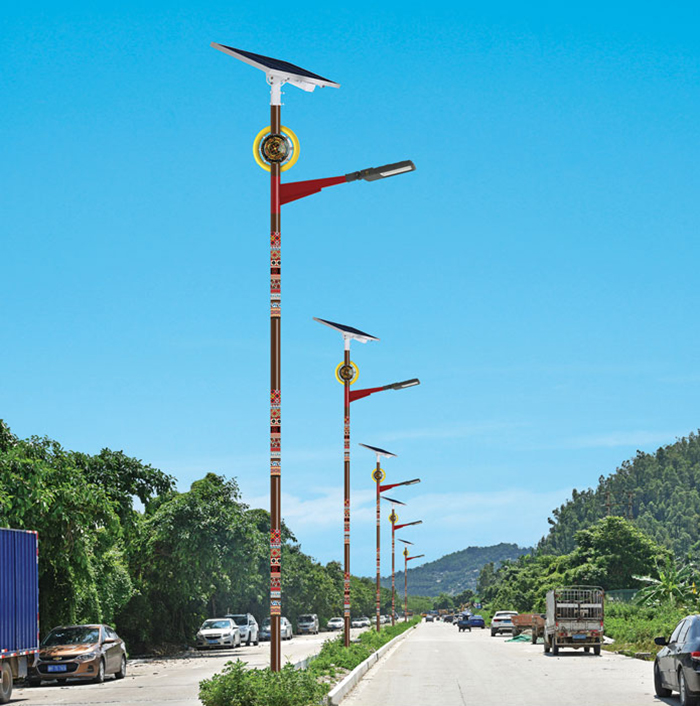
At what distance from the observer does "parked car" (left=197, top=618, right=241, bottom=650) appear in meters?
50.1

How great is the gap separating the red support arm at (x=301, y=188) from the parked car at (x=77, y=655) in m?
15.4

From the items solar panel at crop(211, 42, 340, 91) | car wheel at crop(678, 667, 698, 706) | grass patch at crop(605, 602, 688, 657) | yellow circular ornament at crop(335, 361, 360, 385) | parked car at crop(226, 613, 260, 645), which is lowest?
parked car at crop(226, 613, 260, 645)

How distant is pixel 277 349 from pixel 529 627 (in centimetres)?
5608

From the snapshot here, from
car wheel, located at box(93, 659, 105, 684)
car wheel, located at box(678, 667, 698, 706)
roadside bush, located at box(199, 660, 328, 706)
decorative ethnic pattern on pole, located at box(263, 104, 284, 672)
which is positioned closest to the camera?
roadside bush, located at box(199, 660, 328, 706)

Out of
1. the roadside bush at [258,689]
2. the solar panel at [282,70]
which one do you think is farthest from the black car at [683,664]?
the solar panel at [282,70]

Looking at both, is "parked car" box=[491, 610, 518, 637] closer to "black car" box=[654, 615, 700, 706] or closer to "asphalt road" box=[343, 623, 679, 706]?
"asphalt road" box=[343, 623, 679, 706]

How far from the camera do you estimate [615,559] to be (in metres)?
72.9

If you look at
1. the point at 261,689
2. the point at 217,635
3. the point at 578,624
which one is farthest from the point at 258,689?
the point at 217,635

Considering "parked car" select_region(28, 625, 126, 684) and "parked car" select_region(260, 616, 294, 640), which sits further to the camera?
"parked car" select_region(260, 616, 294, 640)

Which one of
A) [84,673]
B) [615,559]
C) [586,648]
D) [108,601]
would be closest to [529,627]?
[615,559]

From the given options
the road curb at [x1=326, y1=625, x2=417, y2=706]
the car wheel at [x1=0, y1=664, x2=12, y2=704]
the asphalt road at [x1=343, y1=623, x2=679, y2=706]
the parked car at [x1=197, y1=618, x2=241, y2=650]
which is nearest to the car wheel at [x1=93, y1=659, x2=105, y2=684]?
the car wheel at [x1=0, y1=664, x2=12, y2=704]

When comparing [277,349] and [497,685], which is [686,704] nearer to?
[497,685]

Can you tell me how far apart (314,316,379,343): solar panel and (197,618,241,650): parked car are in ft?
76.4

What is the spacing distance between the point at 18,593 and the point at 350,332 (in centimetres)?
1312
